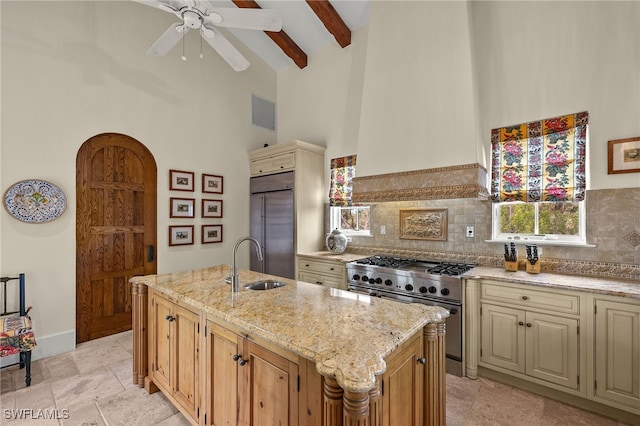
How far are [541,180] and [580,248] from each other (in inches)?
27.2

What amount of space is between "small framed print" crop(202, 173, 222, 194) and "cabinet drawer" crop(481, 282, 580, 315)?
3.68 meters

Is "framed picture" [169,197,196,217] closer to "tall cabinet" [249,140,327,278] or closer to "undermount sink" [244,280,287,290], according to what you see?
"tall cabinet" [249,140,327,278]

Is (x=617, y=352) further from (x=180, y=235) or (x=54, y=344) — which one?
(x=54, y=344)

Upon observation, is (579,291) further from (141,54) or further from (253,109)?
(141,54)

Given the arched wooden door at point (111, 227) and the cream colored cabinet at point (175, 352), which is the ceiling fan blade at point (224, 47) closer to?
the arched wooden door at point (111, 227)

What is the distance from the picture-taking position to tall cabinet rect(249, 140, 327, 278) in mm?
4121

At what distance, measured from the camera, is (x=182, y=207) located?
405cm

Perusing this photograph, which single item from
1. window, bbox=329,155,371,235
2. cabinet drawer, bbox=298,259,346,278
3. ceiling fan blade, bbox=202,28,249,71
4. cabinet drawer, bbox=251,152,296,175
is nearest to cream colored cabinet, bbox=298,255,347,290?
cabinet drawer, bbox=298,259,346,278

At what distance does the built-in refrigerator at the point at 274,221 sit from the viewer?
418 cm

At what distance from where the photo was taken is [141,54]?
12.1ft

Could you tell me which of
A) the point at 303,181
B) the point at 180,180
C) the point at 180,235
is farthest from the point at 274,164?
the point at 180,235

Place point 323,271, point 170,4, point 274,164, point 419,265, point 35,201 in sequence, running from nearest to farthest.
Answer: point 170,4 → point 35,201 → point 419,265 → point 323,271 → point 274,164

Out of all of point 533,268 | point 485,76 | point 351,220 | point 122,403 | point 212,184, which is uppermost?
point 485,76

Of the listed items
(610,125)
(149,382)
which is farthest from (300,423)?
(610,125)
